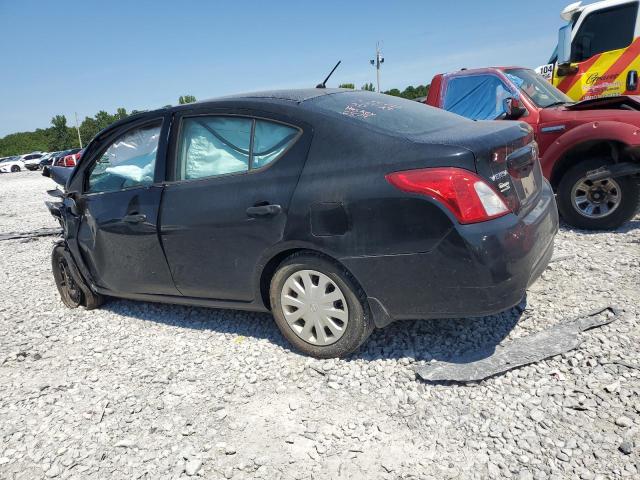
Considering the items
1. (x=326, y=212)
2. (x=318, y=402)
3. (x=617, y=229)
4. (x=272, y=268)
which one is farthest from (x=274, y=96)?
(x=617, y=229)

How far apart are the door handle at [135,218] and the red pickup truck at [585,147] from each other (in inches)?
141

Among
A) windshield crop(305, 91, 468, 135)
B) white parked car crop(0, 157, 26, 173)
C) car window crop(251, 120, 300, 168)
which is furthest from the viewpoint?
white parked car crop(0, 157, 26, 173)

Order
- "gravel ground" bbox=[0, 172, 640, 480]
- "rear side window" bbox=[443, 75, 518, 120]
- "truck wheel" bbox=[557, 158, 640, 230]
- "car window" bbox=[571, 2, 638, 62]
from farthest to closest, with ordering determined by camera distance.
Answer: "car window" bbox=[571, 2, 638, 62] → "rear side window" bbox=[443, 75, 518, 120] → "truck wheel" bbox=[557, 158, 640, 230] → "gravel ground" bbox=[0, 172, 640, 480]

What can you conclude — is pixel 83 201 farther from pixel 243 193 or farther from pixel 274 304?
pixel 274 304

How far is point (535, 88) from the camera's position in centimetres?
561

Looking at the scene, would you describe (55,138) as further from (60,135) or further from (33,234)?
(33,234)

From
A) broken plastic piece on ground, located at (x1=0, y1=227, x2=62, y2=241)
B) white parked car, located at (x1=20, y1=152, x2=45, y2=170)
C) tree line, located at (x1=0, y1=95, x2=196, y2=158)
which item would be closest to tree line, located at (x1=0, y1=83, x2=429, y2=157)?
tree line, located at (x1=0, y1=95, x2=196, y2=158)

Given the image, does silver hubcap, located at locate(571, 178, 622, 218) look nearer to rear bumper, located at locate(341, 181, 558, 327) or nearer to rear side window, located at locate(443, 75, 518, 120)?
rear side window, located at locate(443, 75, 518, 120)

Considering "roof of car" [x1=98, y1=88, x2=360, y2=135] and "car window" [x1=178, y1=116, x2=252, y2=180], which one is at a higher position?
"roof of car" [x1=98, y1=88, x2=360, y2=135]

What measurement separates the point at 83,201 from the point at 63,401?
1.74 m

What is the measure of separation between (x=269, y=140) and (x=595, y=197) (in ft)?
12.5

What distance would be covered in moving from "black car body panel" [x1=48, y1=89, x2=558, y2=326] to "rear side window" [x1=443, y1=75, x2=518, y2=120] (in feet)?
8.86

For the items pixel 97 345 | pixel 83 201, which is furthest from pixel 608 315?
pixel 83 201

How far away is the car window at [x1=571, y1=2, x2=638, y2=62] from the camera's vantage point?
261 inches
